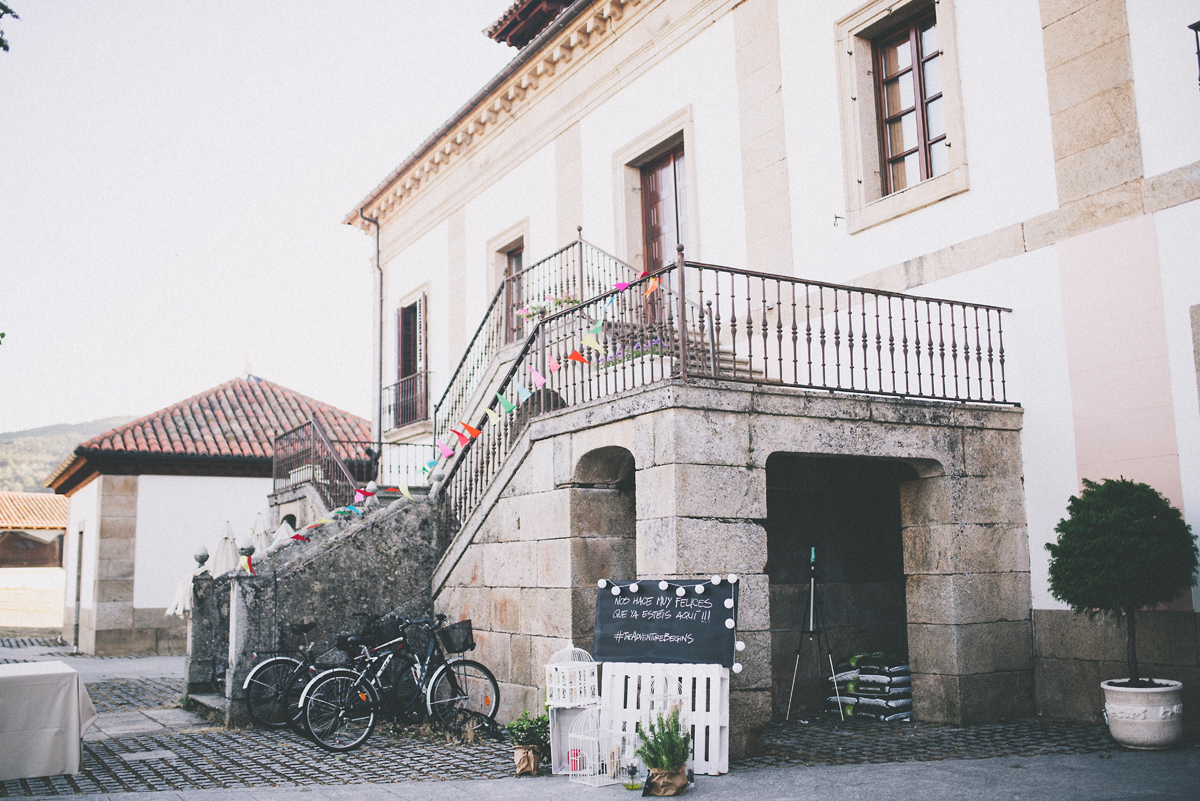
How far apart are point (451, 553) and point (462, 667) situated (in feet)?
4.89

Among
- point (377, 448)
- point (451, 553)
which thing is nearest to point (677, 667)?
point (451, 553)

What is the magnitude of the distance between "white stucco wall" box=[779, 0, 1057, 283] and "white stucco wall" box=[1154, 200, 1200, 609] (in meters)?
1.08

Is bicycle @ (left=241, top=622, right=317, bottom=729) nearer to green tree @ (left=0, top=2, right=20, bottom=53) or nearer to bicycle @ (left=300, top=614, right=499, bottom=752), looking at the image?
bicycle @ (left=300, top=614, right=499, bottom=752)

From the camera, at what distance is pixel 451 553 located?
32.4 ft

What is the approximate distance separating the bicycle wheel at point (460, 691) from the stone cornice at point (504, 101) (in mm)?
8595

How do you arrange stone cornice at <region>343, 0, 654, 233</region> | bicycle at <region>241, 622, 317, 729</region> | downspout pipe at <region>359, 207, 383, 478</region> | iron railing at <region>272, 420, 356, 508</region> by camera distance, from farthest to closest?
downspout pipe at <region>359, 207, 383, 478</region>
stone cornice at <region>343, 0, 654, 233</region>
iron railing at <region>272, 420, 356, 508</region>
bicycle at <region>241, 622, 317, 729</region>

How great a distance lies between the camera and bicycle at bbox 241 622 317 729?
9.15m

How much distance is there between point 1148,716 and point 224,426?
17.9 meters

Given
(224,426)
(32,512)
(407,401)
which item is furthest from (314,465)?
(32,512)

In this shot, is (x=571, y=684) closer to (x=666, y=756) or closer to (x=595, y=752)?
(x=595, y=752)

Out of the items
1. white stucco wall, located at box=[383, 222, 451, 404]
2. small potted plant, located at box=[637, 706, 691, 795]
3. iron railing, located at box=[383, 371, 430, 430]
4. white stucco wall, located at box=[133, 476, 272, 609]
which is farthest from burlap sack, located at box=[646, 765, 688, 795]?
white stucco wall, located at box=[133, 476, 272, 609]

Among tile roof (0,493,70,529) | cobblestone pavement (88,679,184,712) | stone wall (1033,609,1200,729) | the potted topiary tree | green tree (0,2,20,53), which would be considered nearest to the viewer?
green tree (0,2,20,53)

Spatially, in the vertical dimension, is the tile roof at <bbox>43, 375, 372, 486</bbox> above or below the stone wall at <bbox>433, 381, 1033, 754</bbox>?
above

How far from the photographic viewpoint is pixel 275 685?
9.33 metres
